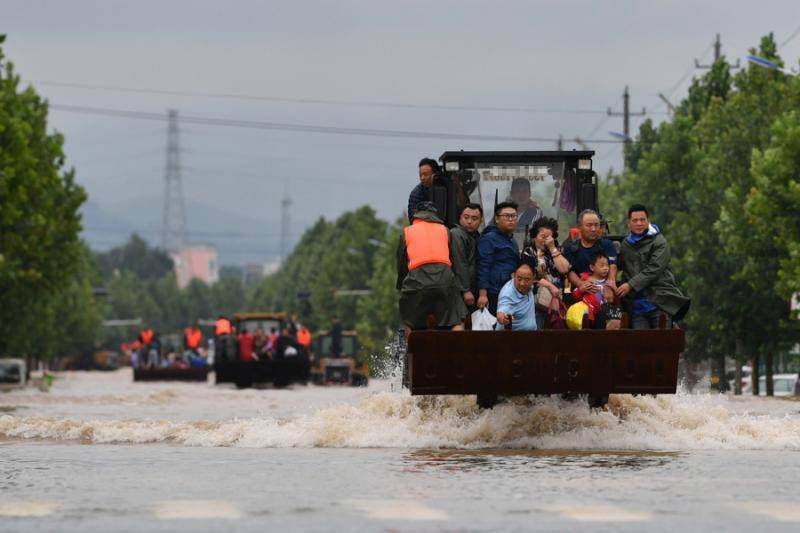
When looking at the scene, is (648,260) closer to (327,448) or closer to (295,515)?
(327,448)

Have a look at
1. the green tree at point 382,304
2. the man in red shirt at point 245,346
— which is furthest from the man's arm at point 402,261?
the green tree at point 382,304

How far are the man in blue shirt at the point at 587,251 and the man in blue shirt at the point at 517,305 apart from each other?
0.51m

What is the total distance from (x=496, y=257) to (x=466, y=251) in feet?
0.95

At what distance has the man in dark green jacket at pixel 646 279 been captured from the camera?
18.5 m

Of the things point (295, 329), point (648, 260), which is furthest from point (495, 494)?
point (295, 329)

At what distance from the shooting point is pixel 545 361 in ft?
58.9

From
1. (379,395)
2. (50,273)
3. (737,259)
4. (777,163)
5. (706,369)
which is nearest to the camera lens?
(379,395)

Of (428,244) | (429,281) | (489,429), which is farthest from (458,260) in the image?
(489,429)

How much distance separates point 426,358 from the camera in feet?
58.6

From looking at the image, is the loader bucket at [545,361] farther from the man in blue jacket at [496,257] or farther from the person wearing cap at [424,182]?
the person wearing cap at [424,182]

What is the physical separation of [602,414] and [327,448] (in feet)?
9.10

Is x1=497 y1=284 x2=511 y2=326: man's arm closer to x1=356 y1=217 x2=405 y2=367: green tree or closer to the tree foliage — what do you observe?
the tree foliage

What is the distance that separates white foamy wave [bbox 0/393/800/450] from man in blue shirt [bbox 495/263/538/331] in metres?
1.15

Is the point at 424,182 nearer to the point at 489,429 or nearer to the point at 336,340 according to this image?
the point at 489,429
